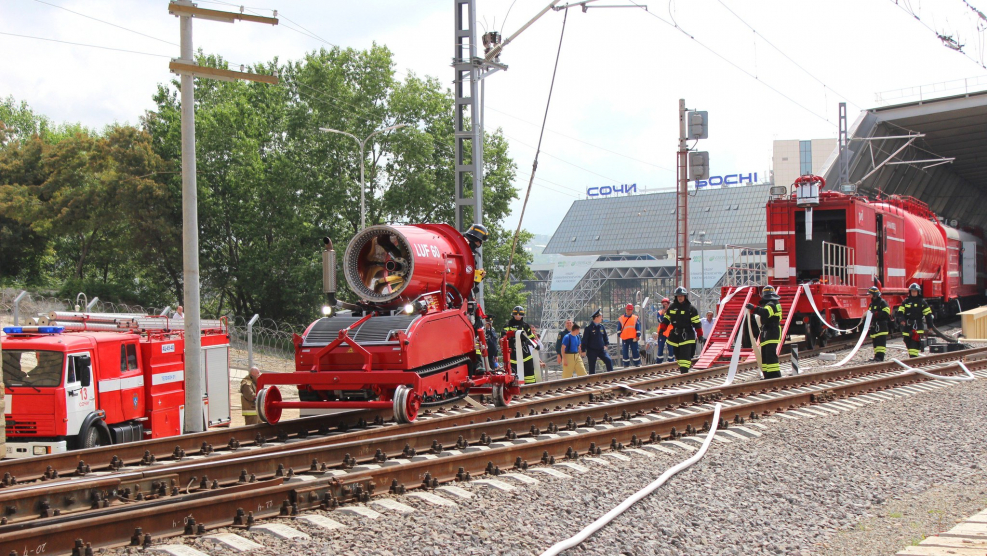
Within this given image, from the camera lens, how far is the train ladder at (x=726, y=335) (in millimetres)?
17688

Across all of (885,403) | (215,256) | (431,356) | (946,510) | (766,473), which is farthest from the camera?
(215,256)

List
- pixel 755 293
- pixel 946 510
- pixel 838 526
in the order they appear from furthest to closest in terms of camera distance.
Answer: pixel 755 293 → pixel 946 510 → pixel 838 526

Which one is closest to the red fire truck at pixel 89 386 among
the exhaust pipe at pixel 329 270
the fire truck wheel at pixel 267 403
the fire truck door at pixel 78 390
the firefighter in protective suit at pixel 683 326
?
the fire truck door at pixel 78 390

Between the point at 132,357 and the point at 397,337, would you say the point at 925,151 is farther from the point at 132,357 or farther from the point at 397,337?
the point at 132,357

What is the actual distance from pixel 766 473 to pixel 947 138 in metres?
36.3

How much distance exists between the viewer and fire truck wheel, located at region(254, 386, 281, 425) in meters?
10.6

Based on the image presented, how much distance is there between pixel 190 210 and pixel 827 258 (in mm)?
15435

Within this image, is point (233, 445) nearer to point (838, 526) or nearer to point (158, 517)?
point (158, 517)

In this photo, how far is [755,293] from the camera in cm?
1917

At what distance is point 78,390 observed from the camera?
10.4 m

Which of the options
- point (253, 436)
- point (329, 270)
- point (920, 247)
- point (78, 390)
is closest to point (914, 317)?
point (920, 247)

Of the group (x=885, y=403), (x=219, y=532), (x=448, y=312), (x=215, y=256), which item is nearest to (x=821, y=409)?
(x=885, y=403)

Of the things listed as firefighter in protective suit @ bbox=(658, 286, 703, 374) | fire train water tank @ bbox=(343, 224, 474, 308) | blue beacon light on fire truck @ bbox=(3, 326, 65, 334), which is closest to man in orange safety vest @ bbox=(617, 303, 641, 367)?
firefighter in protective suit @ bbox=(658, 286, 703, 374)

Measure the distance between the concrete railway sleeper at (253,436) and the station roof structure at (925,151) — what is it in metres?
20.2
